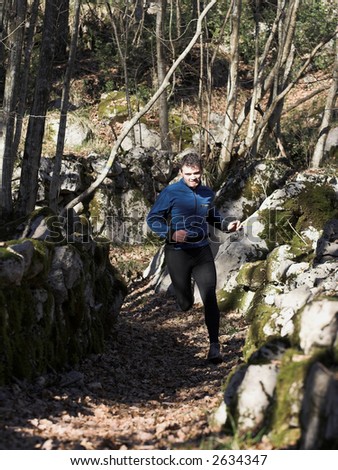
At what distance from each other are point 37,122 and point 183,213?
4396 millimetres

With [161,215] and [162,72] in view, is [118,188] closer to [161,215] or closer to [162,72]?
[162,72]

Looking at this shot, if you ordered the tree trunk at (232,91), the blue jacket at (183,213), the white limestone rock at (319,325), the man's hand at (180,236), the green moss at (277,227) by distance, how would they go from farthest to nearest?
1. the tree trunk at (232,91)
2. the green moss at (277,227)
3. the blue jacket at (183,213)
4. the man's hand at (180,236)
5. the white limestone rock at (319,325)

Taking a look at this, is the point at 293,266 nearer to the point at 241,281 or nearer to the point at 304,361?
the point at 241,281

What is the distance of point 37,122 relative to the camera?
34.6ft

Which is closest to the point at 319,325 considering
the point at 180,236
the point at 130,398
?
the point at 130,398

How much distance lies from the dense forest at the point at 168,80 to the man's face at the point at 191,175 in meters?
2.86

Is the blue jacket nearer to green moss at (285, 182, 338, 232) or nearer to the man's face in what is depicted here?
the man's face

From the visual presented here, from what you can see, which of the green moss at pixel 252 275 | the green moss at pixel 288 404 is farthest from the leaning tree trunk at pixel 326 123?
the green moss at pixel 288 404

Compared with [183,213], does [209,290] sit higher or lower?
lower

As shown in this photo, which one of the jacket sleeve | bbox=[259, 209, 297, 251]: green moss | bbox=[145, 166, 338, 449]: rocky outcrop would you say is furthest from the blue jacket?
bbox=[259, 209, 297, 251]: green moss

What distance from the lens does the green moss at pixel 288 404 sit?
370cm

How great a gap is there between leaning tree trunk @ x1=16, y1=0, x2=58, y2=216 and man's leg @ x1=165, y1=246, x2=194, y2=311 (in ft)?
13.4

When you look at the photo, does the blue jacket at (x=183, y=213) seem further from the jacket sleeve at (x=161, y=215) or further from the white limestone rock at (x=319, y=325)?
the white limestone rock at (x=319, y=325)

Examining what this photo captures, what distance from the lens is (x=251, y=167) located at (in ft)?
45.5
